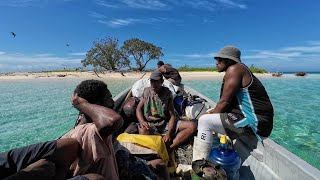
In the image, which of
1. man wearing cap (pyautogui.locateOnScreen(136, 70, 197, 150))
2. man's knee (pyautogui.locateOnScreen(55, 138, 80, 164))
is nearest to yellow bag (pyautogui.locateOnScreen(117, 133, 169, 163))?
man wearing cap (pyautogui.locateOnScreen(136, 70, 197, 150))

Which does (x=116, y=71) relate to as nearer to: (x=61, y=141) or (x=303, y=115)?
(x=303, y=115)

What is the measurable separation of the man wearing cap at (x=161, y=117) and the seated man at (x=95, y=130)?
1709 mm

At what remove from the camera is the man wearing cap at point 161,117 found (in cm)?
378

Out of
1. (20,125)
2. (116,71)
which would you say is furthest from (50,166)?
(116,71)

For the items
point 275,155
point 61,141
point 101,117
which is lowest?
point 275,155

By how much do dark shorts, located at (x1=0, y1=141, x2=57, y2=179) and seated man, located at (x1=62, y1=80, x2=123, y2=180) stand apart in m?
0.24

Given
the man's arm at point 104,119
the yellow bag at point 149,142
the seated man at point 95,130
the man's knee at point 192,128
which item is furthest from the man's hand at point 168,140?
the man's arm at point 104,119

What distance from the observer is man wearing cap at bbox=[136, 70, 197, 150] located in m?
3.78

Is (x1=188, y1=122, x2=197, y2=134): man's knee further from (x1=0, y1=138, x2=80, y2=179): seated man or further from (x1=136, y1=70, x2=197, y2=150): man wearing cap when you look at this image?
(x1=0, y1=138, x2=80, y2=179): seated man

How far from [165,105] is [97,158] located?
2301mm

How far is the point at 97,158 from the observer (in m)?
1.83

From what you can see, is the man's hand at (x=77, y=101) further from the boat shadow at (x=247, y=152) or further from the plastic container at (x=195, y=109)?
the plastic container at (x=195, y=109)

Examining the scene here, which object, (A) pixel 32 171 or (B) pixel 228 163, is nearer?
(A) pixel 32 171

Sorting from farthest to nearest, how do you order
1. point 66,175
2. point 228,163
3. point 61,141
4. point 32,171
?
point 228,163 → point 66,175 → point 61,141 → point 32,171
